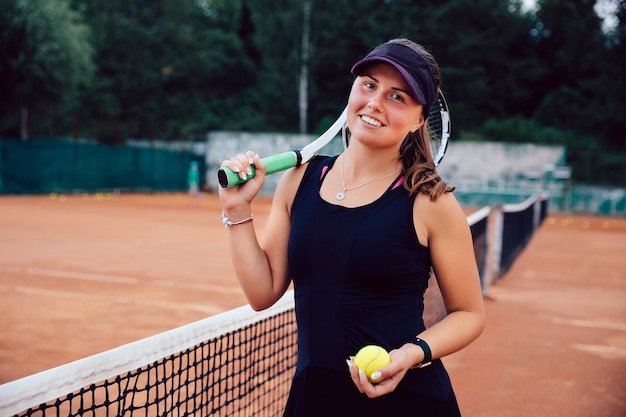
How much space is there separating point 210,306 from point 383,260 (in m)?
5.90

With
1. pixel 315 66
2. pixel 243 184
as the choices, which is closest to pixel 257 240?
pixel 243 184

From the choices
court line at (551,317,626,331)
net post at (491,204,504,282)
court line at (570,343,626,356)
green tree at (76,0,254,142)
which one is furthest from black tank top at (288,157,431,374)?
green tree at (76,0,254,142)

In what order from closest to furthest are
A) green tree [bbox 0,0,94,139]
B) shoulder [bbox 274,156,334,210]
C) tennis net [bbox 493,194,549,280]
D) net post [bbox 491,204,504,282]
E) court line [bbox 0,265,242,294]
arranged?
shoulder [bbox 274,156,334,210] → court line [bbox 0,265,242,294] → net post [bbox 491,204,504,282] → tennis net [bbox 493,194,549,280] → green tree [bbox 0,0,94,139]

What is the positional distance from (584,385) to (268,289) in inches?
162

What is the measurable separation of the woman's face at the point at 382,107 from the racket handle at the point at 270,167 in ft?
0.81

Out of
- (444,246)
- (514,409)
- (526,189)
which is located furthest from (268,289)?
(526,189)

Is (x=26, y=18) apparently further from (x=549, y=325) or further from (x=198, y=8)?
(x=549, y=325)

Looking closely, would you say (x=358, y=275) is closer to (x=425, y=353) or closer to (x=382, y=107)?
(x=425, y=353)

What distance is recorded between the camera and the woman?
66.7 inches

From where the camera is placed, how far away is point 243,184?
1897mm

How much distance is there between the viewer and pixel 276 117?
38625mm

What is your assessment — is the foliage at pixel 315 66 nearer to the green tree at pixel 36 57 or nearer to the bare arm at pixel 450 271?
the green tree at pixel 36 57

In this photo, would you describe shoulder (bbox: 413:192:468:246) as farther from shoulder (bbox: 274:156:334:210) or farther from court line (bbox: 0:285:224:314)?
Result: court line (bbox: 0:285:224:314)

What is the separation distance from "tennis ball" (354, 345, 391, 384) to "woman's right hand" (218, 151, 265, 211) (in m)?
0.54
